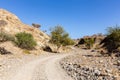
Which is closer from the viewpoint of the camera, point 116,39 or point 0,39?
point 116,39

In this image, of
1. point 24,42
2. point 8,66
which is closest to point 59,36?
point 24,42

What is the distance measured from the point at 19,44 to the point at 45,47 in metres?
15.5

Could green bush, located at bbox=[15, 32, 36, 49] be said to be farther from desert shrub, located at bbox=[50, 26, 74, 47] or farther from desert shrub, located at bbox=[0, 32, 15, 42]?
desert shrub, located at bbox=[50, 26, 74, 47]

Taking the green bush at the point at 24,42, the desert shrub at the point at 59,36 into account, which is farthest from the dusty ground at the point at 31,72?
the desert shrub at the point at 59,36

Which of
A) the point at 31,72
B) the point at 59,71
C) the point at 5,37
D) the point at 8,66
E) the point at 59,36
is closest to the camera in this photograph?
the point at 31,72

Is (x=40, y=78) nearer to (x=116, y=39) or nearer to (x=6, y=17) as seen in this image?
(x=116, y=39)

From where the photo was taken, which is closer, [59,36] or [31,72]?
[31,72]

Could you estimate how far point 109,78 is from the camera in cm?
1914

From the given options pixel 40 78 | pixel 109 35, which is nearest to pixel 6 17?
pixel 109 35

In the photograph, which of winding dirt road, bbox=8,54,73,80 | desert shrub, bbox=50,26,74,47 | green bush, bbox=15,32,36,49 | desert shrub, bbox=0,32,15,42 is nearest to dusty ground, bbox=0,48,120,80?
winding dirt road, bbox=8,54,73,80

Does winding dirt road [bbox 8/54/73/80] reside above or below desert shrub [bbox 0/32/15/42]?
below

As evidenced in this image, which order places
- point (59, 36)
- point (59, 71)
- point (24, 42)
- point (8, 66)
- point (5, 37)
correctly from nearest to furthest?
point (59, 71)
point (8, 66)
point (24, 42)
point (5, 37)
point (59, 36)

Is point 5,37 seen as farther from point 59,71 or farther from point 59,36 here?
point 59,71

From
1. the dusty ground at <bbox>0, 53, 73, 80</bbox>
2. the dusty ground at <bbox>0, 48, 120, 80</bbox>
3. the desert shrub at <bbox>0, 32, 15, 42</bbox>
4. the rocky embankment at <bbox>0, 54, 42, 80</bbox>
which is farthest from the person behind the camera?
the desert shrub at <bbox>0, 32, 15, 42</bbox>
